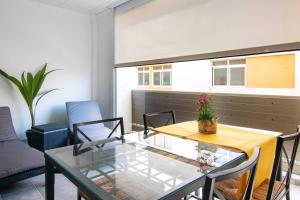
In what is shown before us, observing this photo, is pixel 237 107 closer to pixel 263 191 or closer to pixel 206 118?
pixel 206 118

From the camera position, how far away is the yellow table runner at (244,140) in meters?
1.60

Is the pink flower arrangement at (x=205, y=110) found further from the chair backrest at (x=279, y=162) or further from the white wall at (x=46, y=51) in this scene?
the white wall at (x=46, y=51)

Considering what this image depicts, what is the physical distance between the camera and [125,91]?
4324mm

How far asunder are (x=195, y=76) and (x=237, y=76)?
1.78 m

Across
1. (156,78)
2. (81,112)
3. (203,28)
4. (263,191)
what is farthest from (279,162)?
(156,78)

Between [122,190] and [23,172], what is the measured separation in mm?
1698

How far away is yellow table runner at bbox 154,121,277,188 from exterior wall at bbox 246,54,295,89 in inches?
157

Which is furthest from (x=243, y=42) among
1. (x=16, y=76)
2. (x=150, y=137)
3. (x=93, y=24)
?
(x=16, y=76)

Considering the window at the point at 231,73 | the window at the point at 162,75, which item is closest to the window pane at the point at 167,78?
the window at the point at 162,75

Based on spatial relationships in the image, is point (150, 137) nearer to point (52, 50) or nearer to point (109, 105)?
point (109, 105)

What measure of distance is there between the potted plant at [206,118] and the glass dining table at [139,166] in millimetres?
245

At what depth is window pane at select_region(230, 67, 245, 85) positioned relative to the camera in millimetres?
6216

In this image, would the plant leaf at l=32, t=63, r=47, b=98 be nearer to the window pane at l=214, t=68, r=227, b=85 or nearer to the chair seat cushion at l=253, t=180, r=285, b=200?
the chair seat cushion at l=253, t=180, r=285, b=200

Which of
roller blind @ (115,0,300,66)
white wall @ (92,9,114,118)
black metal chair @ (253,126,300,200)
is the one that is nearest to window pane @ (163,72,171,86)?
white wall @ (92,9,114,118)
